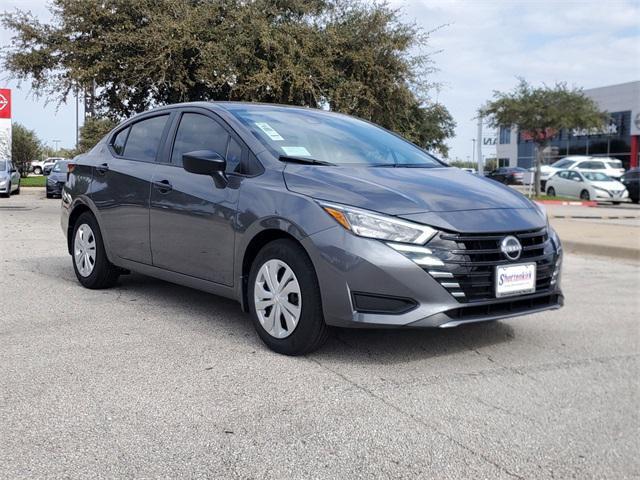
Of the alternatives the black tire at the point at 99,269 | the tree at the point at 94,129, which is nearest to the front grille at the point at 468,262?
the black tire at the point at 99,269

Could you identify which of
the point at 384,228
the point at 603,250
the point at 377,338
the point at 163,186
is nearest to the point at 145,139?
the point at 163,186

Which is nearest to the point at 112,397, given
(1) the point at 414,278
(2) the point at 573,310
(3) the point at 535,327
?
(1) the point at 414,278

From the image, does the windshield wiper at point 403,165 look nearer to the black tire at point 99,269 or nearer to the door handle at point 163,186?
the door handle at point 163,186

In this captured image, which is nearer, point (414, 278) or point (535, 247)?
point (414, 278)

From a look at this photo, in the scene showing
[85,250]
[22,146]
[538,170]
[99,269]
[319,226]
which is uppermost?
[22,146]

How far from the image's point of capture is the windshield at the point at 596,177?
26.9 metres

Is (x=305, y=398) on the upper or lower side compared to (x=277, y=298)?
lower

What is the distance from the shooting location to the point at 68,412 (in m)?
3.26

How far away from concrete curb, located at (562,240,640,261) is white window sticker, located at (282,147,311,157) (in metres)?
6.84

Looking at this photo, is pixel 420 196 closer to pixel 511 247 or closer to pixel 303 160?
pixel 511 247

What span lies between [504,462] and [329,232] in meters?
1.63

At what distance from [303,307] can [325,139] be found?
59.6 inches

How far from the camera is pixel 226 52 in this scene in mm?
20062

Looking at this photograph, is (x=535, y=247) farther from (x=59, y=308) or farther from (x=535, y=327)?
(x=59, y=308)
